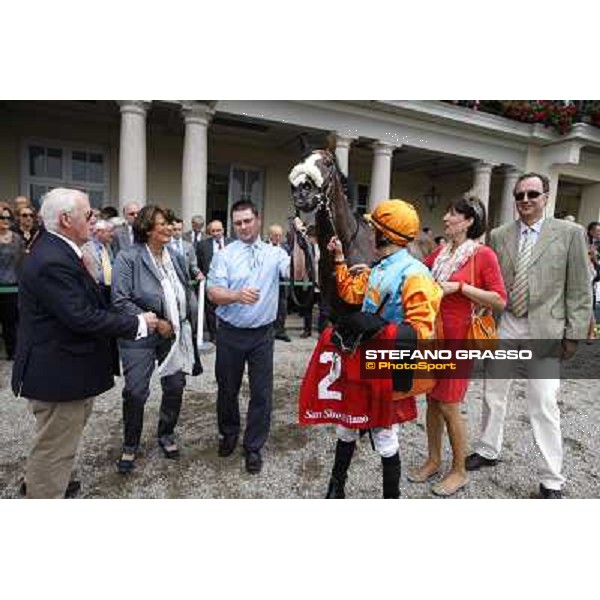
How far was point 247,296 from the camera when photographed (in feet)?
9.11

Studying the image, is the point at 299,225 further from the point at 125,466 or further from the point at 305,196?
the point at 125,466

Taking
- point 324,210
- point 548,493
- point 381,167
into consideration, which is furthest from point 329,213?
point 381,167

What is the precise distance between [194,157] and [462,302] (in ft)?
21.7

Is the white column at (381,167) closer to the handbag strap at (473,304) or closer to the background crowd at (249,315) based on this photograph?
the background crowd at (249,315)

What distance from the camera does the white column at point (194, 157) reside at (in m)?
7.76

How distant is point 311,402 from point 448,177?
13261mm

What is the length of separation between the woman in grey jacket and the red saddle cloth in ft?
3.14

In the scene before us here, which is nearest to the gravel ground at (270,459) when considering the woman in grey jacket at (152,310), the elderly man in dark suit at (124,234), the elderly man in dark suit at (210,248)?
the woman in grey jacket at (152,310)

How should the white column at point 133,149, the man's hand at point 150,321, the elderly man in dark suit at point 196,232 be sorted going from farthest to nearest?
the white column at point 133,149, the elderly man in dark suit at point 196,232, the man's hand at point 150,321

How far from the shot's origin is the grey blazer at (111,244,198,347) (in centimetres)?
275

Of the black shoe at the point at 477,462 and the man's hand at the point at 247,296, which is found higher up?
the man's hand at the point at 247,296

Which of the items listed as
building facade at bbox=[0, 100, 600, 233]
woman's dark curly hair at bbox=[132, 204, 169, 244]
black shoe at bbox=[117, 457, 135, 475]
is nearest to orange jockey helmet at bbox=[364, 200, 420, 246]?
woman's dark curly hair at bbox=[132, 204, 169, 244]

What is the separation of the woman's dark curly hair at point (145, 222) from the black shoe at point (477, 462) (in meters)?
2.74

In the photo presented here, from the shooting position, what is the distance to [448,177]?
45.6 ft
